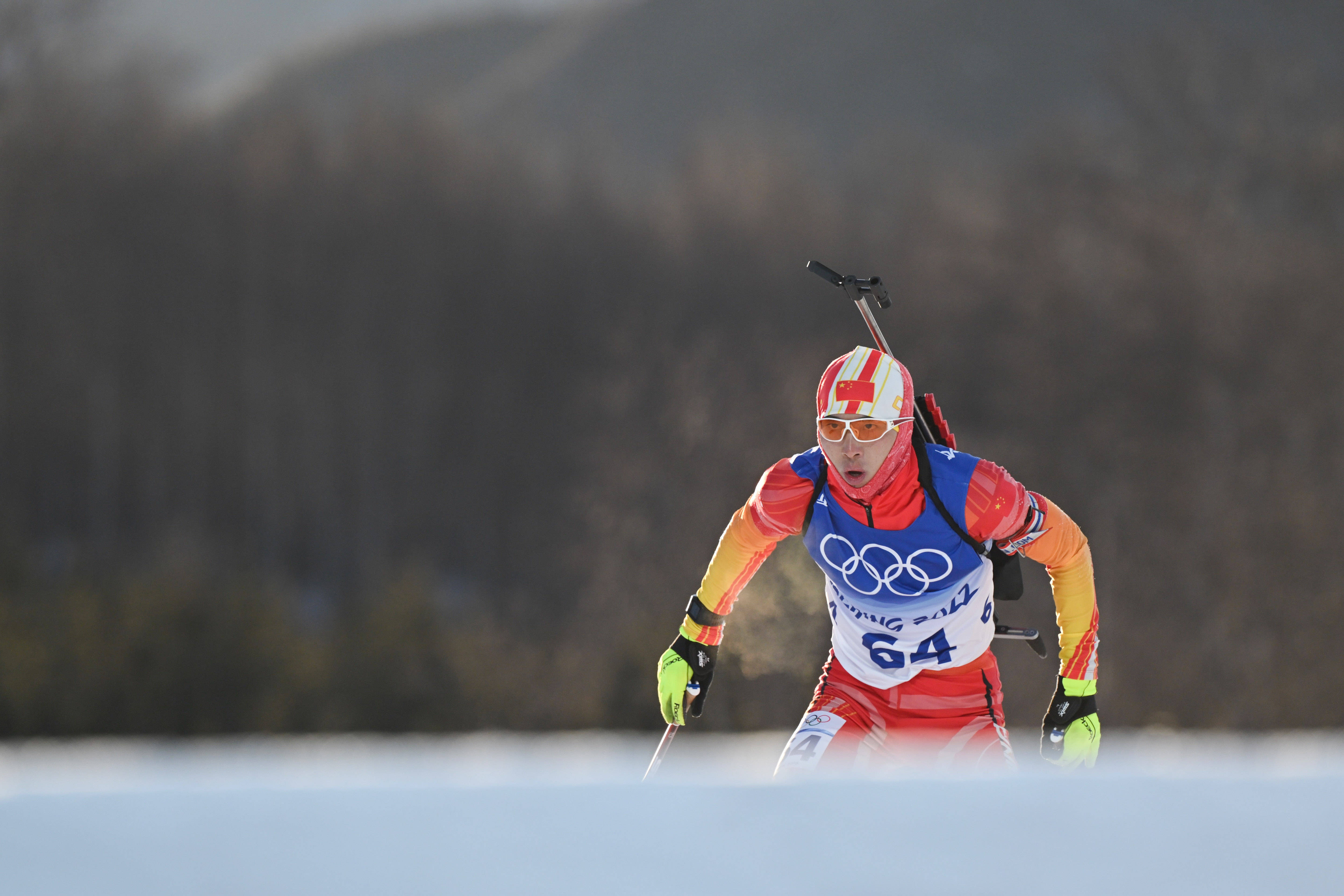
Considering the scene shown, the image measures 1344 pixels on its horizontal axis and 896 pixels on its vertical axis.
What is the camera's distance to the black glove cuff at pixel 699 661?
5.35 metres

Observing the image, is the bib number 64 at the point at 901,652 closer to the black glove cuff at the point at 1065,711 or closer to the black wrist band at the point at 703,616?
the black glove cuff at the point at 1065,711

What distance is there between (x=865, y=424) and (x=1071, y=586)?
101 cm

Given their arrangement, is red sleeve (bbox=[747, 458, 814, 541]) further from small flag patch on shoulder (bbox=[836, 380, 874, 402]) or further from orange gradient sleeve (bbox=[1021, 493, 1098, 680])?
orange gradient sleeve (bbox=[1021, 493, 1098, 680])

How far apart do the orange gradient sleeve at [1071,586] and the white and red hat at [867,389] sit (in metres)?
0.62

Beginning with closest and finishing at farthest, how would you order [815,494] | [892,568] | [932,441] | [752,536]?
[892,568] < [815,494] < [752,536] < [932,441]

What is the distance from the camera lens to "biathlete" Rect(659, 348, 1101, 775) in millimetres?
4645

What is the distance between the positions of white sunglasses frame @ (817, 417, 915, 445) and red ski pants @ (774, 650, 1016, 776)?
0.89 meters

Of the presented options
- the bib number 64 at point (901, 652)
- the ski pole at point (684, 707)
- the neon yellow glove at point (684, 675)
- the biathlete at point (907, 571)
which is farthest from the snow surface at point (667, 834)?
the neon yellow glove at point (684, 675)

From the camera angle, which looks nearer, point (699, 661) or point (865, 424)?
point (865, 424)

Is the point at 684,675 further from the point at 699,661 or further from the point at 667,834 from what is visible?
the point at 667,834

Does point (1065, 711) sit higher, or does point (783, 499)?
point (783, 499)

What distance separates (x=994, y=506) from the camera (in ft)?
15.1

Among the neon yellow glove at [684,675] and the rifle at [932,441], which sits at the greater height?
the rifle at [932,441]

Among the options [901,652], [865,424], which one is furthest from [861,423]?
[901,652]
